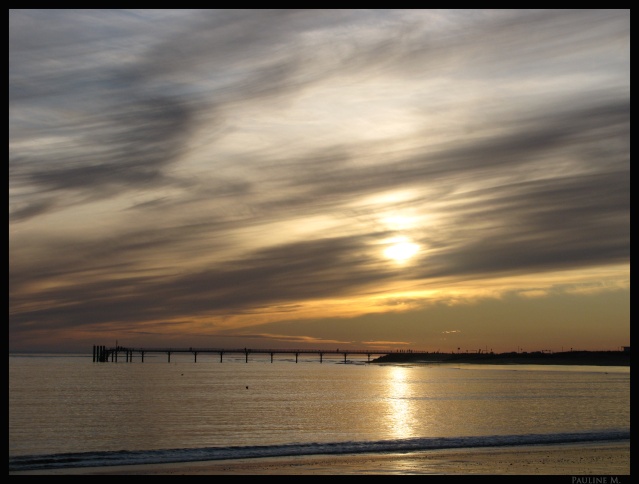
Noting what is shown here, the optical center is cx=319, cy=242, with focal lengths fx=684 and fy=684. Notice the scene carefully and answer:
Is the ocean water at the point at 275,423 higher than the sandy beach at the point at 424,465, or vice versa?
the sandy beach at the point at 424,465

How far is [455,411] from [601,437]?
63.3 ft

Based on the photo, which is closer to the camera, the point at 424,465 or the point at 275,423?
the point at 424,465

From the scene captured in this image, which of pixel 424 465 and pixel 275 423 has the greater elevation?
pixel 424 465

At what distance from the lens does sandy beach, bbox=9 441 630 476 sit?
28.4 m

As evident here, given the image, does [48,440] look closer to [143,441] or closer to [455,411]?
[143,441]

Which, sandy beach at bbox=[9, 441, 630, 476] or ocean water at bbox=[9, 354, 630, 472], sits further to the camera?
ocean water at bbox=[9, 354, 630, 472]

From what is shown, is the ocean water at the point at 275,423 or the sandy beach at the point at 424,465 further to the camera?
the ocean water at the point at 275,423

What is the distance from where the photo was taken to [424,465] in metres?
29.5

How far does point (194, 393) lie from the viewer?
77.7 metres

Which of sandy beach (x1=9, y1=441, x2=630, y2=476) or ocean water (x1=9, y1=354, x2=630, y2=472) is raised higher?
sandy beach (x1=9, y1=441, x2=630, y2=476)

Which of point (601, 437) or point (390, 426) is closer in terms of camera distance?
point (601, 437)

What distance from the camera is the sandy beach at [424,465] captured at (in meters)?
28.4
